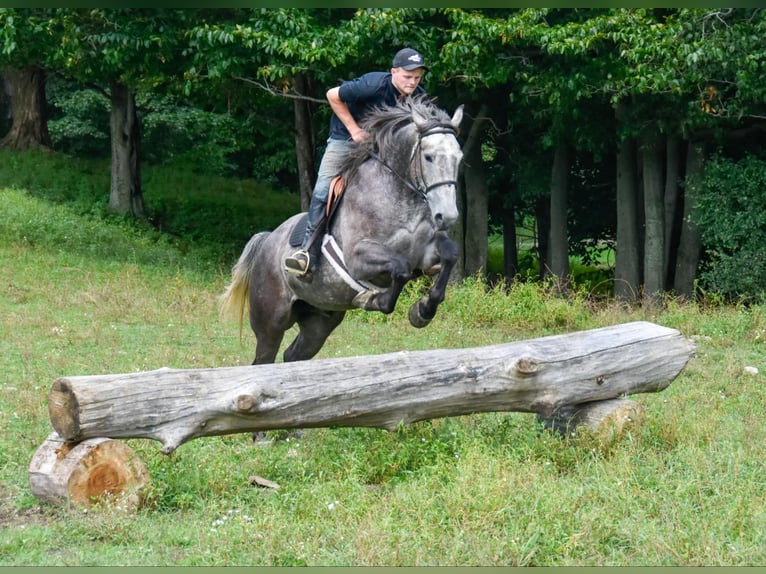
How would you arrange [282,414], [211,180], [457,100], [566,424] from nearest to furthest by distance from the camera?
[282,414] → [566,424] → [457,100] → [211,180]

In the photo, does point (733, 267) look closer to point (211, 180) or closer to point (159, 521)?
point (159, 521)

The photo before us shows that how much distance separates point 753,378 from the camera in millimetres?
10938

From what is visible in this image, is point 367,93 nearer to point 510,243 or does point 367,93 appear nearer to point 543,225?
point 543,225

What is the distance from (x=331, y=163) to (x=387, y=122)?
0.81 metres

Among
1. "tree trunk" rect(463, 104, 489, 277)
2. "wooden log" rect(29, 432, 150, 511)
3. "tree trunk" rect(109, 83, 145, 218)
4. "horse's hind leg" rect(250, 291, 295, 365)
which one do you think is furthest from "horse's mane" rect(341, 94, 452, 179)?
"tree trunk" rect(109, 83, 145, 218)

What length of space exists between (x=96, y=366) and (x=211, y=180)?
20353 millimetres

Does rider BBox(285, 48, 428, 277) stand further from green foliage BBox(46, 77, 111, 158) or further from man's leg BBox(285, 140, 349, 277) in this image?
green foliage BBox(46, 77, 111, 158)

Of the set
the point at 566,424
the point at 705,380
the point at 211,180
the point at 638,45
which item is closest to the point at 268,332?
the point at 566,424

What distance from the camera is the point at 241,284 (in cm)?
998

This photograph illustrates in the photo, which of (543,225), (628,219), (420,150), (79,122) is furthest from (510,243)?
(420,150)

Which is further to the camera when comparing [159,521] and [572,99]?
[572,99]

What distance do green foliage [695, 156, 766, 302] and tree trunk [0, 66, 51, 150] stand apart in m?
21.3

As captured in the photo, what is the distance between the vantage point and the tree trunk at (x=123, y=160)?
25594 millimetres

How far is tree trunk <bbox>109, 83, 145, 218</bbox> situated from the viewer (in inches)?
1008
